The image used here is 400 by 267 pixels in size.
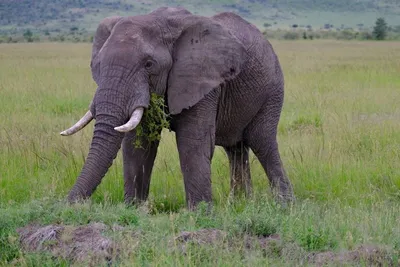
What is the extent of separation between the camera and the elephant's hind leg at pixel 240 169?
865 centimetres

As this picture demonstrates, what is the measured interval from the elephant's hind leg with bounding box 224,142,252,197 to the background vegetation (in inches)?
3447

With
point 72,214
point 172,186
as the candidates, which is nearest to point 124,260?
point 72,214

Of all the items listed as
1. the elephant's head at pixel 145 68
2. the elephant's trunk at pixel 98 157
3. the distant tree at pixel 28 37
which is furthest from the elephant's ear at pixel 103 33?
the distant tree at pixel 28 37

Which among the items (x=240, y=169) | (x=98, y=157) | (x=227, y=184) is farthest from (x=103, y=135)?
(x=227, y=184)

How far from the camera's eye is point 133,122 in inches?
262

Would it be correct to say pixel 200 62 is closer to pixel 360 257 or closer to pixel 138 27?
pixel 138 27

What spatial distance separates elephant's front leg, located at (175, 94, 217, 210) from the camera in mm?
7438

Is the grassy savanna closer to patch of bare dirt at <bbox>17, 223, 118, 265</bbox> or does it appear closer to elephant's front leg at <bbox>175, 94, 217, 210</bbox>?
patch of bare dirt at <bbox>17, 223, 118, 265</bbox>

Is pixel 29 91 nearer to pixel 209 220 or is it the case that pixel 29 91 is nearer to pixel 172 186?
pixel 172 186

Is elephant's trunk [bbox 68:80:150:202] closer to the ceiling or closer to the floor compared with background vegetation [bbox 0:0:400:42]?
closer to the ceiling

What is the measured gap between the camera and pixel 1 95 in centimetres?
1570

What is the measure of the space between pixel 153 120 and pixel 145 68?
1.66 feet

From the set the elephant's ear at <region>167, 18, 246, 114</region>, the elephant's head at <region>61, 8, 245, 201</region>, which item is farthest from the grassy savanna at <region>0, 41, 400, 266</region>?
the elephant's ear at <region>167, 18, 246, 114</region>

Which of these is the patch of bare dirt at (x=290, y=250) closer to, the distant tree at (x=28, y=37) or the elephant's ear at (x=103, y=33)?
the elephant's ear at (x=103, y=33)
